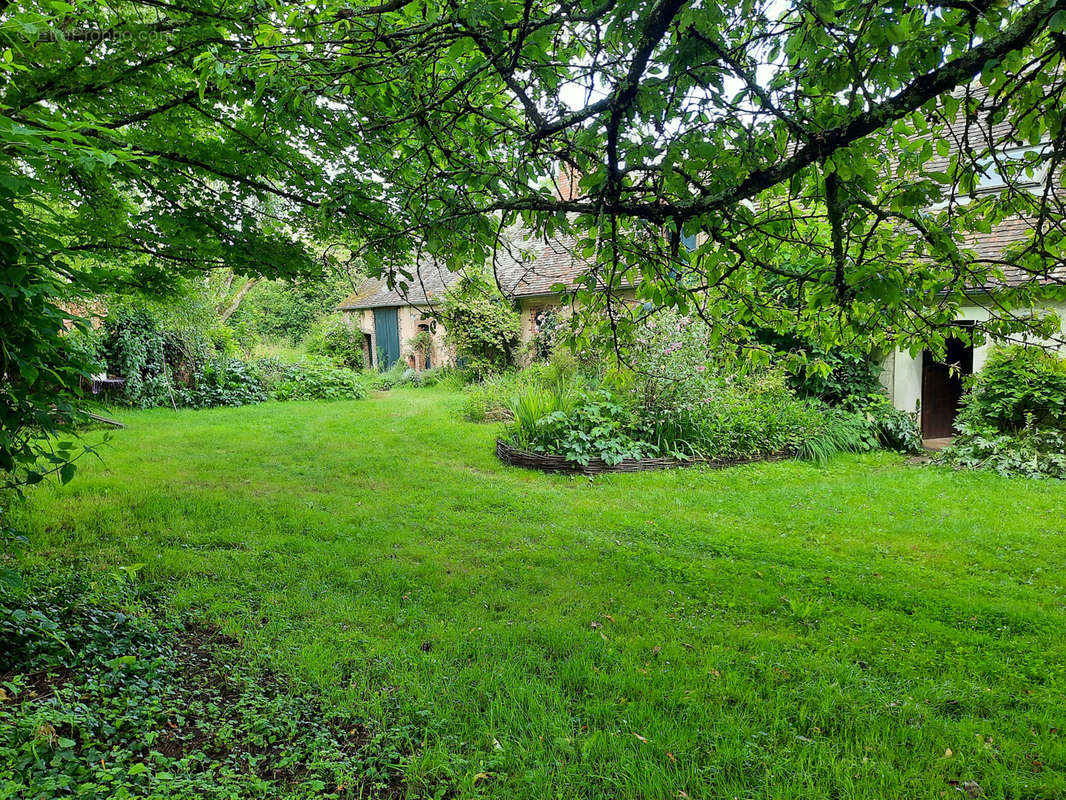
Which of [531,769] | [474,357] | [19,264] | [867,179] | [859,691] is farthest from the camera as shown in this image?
[474,357]

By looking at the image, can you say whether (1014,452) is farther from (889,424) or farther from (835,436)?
(835,436)

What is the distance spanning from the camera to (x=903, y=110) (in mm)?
2373

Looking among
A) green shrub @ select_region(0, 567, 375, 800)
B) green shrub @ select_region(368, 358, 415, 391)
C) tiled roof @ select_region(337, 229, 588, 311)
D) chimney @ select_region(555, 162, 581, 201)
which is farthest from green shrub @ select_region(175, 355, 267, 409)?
chimney @ select_region(555, 162, 581, 201)

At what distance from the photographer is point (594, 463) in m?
8.12

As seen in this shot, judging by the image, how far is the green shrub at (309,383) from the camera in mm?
16344

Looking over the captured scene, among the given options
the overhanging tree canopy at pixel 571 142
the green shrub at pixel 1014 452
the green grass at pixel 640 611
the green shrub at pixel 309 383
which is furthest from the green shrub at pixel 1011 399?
the green shrub at pixel 309 383

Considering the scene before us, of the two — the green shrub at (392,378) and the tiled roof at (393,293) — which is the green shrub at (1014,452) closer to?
the green shrub at (392,378)

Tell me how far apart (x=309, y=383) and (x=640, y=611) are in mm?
14960

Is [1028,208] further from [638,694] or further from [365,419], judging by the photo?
[365,419]

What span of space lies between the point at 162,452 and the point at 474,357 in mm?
9711

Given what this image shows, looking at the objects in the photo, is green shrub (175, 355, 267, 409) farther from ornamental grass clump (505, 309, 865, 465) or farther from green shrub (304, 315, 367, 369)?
ornamental grass clump (505, 309, 865, 465)

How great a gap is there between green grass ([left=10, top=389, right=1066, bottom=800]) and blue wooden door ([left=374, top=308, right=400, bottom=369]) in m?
14.9

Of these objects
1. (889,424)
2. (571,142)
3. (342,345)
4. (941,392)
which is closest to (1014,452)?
(889,424)

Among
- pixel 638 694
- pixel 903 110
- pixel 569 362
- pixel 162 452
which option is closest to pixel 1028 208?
pixel 903 110
